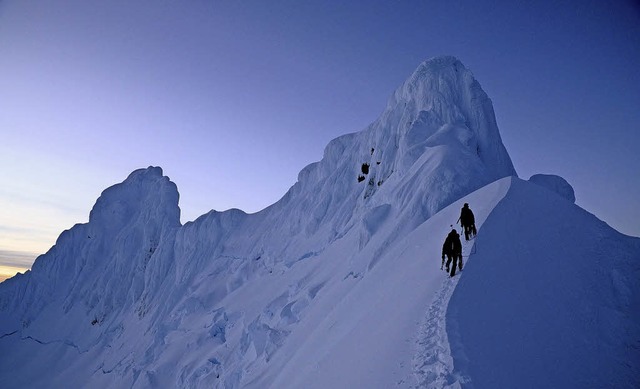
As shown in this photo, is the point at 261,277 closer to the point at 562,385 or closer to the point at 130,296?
the point at 562,385

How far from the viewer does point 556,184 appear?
35906 mm

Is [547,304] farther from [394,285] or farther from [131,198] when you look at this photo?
[131,198]

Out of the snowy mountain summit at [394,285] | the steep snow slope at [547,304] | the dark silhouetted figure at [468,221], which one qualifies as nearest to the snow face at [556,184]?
the snowy mountain summit at [394,285]

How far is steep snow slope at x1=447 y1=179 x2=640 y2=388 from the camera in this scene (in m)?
9.48

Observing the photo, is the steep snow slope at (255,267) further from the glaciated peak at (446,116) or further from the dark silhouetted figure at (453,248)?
the dark silhouetted figure at (453,248)

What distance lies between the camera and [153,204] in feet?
325

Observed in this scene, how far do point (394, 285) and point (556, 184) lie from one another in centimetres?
2806

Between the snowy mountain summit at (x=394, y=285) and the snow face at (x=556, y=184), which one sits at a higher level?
the snow face at (x=556, y=184)

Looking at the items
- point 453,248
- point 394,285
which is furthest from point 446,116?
point 453,248

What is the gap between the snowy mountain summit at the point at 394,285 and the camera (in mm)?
10383

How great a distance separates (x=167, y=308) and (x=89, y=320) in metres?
37.8

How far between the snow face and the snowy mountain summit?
0.51 ft

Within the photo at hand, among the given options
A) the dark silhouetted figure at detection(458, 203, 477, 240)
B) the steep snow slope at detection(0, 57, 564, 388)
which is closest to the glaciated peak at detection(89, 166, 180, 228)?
the steep snow slope at detection(0, 57, 564, 388)

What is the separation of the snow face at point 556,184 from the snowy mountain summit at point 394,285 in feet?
0.51
